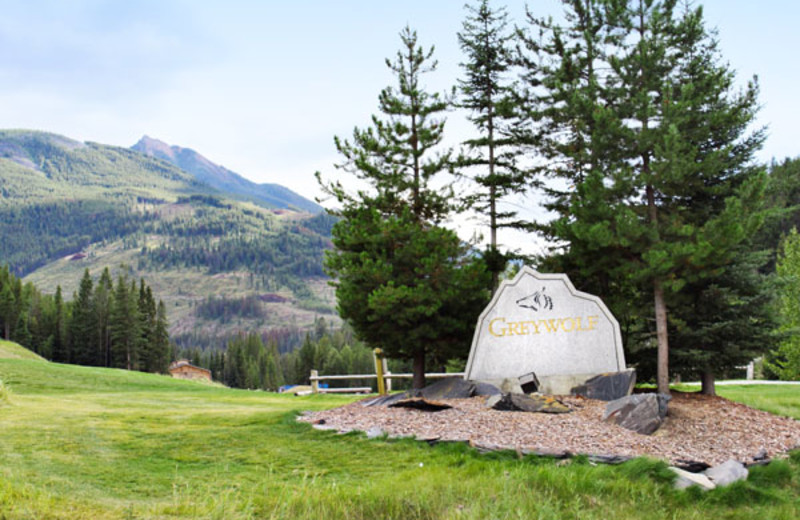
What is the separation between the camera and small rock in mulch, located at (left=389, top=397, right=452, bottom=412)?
12288mm

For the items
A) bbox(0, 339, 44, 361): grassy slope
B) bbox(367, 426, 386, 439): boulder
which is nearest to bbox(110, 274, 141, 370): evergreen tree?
bbox(0, 339, 44, 361): grassy slope

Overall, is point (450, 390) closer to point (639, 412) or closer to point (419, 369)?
point (419, 369)

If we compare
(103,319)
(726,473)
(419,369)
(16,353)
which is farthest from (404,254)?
(103,319)

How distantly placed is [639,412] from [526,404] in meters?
2.08

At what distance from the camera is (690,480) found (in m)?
7.71

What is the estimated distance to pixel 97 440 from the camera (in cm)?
971

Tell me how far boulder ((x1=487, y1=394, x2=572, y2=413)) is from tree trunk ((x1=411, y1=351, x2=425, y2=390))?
194 inches

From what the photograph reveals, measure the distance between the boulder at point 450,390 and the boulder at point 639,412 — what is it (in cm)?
365

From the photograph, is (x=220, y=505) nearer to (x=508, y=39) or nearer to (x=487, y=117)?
(x=487, y=117)

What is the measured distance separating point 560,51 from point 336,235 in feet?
29.5

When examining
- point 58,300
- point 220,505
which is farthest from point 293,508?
point 58,300

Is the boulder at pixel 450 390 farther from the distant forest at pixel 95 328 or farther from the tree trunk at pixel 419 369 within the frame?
the distant forest at pixel 95 328

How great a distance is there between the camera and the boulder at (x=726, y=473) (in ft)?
26.3

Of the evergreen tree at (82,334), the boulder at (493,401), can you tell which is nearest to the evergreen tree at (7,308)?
the evergreen tree at (82,334)
